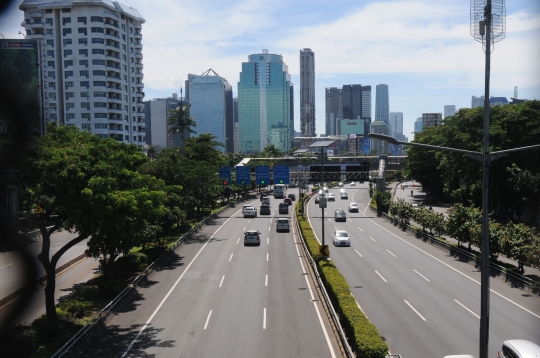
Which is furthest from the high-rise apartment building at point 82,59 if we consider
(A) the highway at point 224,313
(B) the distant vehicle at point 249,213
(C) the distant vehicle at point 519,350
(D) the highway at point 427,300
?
(C) the distant vehicle at point 519,350

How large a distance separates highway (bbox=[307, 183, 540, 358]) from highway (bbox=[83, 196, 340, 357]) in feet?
8.71

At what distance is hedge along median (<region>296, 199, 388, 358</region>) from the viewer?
15.3m

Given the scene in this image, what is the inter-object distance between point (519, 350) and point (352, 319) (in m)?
5.55

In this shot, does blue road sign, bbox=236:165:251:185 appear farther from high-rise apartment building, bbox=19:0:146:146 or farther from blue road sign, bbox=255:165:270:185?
high-rise apartment building, bbox=19:0:146:146

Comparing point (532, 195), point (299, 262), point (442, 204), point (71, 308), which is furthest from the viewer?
point (442, 204)

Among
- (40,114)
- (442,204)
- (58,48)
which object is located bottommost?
(442,204)

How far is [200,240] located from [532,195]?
29.2 metres

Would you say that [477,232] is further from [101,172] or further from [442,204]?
[442,204]

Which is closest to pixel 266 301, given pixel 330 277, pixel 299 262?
pixel 330 277

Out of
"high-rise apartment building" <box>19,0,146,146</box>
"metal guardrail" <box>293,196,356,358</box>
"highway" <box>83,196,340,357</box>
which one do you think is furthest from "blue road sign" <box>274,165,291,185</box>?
"high-rise apartment building" <box>19,0,146,146</box>

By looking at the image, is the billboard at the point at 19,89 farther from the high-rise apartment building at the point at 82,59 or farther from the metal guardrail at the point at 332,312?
the high-rise apartment building at the point at 82,59

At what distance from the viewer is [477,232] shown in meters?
31.7

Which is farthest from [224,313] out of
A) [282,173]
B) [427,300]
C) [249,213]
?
[282,173]

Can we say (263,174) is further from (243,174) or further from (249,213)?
(249,213)
